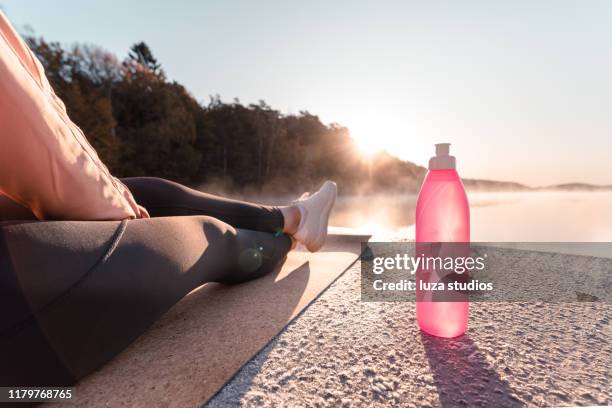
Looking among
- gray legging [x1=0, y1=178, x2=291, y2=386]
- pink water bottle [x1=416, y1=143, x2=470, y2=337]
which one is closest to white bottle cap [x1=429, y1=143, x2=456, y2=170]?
pink water bottle [x1=416, y1=143, x2=470, y2=337]

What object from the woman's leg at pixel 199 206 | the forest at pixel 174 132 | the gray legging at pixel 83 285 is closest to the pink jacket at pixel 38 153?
the gray legging at pixel 83 285

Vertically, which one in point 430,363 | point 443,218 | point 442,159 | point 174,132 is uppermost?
point 174,132

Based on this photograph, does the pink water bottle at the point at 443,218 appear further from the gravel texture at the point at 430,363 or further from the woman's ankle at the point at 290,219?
the woman's ankle at the point at 290,219

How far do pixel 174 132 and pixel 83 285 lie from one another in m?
12.7

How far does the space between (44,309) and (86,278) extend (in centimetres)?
5

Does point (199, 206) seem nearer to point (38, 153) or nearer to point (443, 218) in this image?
point (38, 153)

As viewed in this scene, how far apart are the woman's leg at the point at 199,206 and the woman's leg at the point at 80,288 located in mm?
332

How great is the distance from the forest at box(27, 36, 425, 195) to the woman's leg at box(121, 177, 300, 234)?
31.1 ft

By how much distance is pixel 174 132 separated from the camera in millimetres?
11523

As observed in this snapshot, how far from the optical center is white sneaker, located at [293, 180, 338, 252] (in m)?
1.19

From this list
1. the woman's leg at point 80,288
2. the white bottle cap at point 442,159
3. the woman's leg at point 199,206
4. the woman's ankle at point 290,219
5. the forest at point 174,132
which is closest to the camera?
the woman's leg at point 80,288

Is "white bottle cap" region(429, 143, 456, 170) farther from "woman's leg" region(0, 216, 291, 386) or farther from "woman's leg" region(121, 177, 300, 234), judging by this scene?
"woman's leg" region(121, 177, 300, 234)

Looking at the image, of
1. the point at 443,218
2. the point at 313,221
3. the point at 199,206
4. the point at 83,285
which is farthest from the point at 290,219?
the point at 83,285

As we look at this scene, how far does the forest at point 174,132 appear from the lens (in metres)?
8.78
